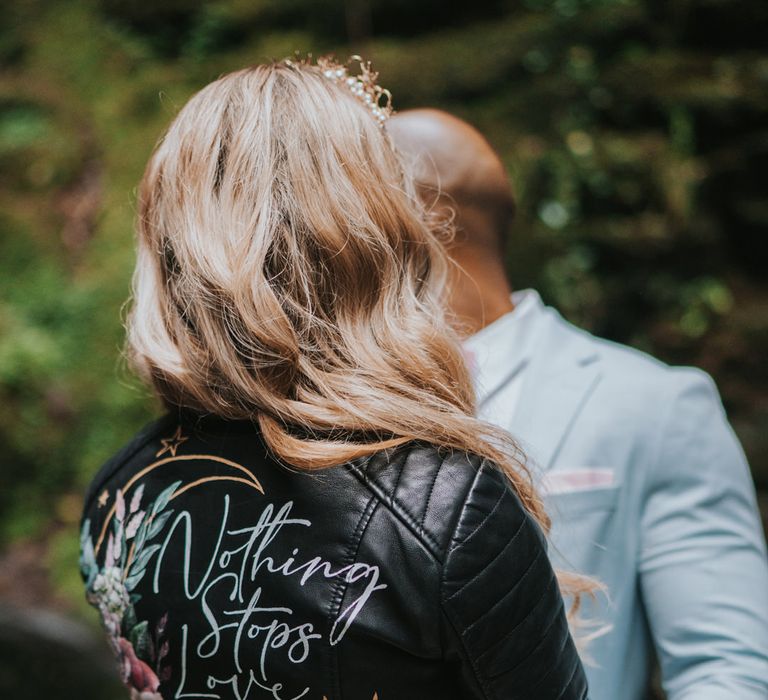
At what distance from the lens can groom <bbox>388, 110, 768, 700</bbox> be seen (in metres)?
1.64

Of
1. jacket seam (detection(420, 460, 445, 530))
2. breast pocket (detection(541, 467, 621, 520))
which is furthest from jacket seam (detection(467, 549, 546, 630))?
breast pocket (detection(541, 467, 621, 520))

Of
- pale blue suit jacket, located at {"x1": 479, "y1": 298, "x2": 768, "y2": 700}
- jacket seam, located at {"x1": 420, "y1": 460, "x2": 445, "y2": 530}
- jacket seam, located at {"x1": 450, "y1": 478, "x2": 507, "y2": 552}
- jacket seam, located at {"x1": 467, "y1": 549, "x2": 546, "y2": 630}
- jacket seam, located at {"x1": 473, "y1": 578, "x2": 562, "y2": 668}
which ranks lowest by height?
pale blue suit jacket, located at {"x1": 479, "y1": 298, "x2": 768, "y2": 700}

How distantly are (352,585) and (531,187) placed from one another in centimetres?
387

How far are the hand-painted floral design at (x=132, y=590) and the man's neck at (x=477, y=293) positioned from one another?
880 mm

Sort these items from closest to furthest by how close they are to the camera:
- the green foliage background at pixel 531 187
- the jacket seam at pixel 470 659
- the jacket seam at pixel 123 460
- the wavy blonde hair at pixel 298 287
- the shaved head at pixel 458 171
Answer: the jacket seam at pixel 470 659
the wavy blonde hair at pixel 298 287
the jacket seam at pixel 123 460
the shaved head at pixel 458 171
the green foliage background at pixel 531 187

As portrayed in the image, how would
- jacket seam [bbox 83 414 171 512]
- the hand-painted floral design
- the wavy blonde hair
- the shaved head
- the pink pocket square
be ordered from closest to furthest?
the wavy blonde hair, the hand-painted floral design, jacket seam [bbox 83 414 171 512], the pink pocket square, the shaved head

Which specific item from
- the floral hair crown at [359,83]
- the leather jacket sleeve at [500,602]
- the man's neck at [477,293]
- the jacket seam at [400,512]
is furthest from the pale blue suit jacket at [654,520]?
the floral hair crown at [359,83]

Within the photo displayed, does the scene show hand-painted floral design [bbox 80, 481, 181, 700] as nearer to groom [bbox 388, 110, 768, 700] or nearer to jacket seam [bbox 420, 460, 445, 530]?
jacket seam [bbox 420, 460, 445, 530]

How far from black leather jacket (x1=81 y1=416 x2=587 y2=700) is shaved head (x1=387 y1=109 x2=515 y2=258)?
0.88 meters

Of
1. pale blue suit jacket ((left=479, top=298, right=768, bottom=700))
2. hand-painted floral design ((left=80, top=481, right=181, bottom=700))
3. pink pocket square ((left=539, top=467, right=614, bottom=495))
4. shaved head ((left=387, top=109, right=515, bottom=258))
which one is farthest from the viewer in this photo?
shaved head ((left=387, top=109, right=515, bottom=258))

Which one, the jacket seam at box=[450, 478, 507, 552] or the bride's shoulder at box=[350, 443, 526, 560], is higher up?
the bride's shoulder at box=[350, 443, 526, 560]

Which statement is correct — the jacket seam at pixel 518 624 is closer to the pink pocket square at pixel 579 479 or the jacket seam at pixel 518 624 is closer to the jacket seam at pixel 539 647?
the jacket seam at pixel 539 647

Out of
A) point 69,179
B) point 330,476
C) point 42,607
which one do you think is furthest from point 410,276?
point 69,179

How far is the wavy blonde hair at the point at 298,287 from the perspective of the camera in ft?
3.93
